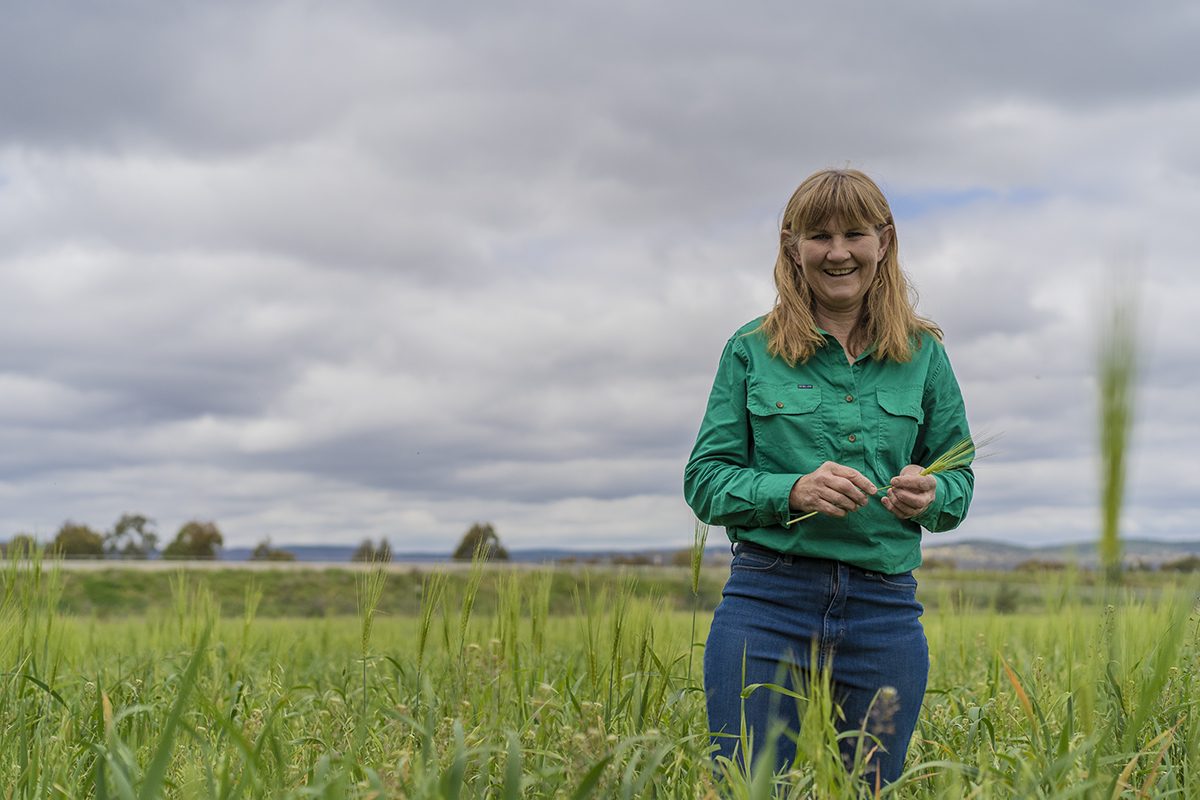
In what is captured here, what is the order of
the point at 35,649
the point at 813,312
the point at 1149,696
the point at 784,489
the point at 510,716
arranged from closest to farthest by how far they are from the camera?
1. the point at 1149,696
2. the point at 784,489
3. the point at 813,312
4. the point at 510,716
5. the point at 35,649

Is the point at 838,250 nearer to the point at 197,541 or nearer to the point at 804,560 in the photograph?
the point at 804,560

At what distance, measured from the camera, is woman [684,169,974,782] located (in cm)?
266

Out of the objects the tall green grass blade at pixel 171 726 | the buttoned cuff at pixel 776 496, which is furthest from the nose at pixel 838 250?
the tall green grass blade at pixel 171 726

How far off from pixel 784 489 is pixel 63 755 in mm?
1888

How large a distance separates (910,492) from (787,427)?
14.8 inches

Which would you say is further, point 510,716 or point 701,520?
point 510,716

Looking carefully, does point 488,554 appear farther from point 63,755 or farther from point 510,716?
point 63,755

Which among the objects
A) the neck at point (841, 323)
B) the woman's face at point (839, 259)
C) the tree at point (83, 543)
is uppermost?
the woman's face at point (839, 259)

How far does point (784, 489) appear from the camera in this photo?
8.38ft

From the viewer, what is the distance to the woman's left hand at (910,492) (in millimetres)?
2520

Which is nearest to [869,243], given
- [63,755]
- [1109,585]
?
[1109,585]

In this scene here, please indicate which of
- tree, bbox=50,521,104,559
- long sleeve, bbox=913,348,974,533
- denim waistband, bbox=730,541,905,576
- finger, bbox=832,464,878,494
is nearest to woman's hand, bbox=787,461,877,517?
finger, bbox=832,464,878,494

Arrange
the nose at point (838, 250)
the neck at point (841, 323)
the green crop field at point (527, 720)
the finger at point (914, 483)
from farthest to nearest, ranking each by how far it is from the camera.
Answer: the neck at point (841, 323) < the nose at point (838, 250) < the finger at point (914, 483) < the green crop field at point (527, 720)

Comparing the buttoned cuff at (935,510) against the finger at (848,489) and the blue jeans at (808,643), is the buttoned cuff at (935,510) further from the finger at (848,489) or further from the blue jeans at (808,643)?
the finger at (848,489)
